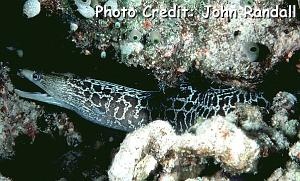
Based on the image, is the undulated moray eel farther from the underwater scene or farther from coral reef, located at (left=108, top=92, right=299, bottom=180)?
coral reef, located at (left=108, top=92, right=299, bottom=180)

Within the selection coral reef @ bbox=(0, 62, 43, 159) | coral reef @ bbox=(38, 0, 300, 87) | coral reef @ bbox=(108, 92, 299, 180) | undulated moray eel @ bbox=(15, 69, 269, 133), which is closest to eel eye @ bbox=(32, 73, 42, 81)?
undulated moray eel @ bbox=(15, 69, 269, 133)

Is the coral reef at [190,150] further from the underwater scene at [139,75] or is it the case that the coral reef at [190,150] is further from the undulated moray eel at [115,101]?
the undulated moray eel at [115,101]

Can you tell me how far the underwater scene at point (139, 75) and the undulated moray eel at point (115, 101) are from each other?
0.02 metres

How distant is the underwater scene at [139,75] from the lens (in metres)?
3.29

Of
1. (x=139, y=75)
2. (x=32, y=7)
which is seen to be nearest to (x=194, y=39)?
(x=139, y=75)

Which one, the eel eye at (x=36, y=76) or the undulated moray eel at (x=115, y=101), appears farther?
the eel eye at (x=36, y=76)

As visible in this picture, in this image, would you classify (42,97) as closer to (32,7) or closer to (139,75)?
(139,75)

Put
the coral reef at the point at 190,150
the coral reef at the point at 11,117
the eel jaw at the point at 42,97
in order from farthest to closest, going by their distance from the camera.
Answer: the eel jaw at the point at 42,97 < the coral reef at the point at 11,117 < the coral reef at the point at 190,150

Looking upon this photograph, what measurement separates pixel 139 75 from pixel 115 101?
0.68m

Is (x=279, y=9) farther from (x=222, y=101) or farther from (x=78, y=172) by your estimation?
(x=78, y=172)

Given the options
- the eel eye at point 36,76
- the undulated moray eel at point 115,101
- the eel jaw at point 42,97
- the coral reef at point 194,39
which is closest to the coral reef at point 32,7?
the coral reef at point 194,39

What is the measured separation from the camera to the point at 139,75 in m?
5.41

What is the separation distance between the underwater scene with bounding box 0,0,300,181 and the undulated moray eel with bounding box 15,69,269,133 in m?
0.02

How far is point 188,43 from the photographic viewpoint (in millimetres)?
4273
